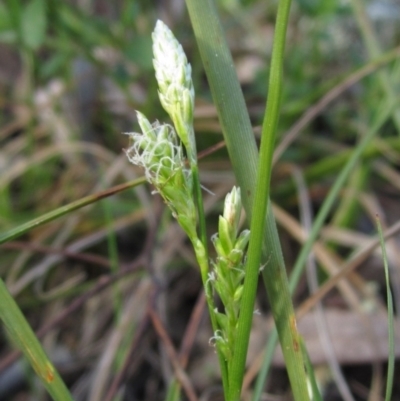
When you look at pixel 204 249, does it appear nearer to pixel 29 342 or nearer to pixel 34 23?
pixel 29 342

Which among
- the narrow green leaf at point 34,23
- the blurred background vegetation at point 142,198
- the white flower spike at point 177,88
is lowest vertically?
the blurred background vegetation at point 142,198

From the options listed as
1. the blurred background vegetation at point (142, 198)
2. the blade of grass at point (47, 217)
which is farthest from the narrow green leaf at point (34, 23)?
the blade of grass at point (47, 217)

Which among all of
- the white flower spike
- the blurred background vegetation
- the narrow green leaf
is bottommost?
the blurred background vegetation

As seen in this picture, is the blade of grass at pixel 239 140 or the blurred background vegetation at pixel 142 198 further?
the blurred background vegetation at pixel 142 198

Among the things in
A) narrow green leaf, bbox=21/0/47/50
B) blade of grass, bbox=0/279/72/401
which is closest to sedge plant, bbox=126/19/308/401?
blade of grass, bbox=0/279/72/401

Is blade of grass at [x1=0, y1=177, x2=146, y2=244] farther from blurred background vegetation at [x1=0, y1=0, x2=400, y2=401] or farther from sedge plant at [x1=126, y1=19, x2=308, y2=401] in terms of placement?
blurred background vegetation at [x1=0, y1=0, x2=400, y2=401]

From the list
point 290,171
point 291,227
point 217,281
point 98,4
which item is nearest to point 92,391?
point 291,227

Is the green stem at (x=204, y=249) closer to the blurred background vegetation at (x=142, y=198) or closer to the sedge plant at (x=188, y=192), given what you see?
the sedge plant at (x=188, y=192)
